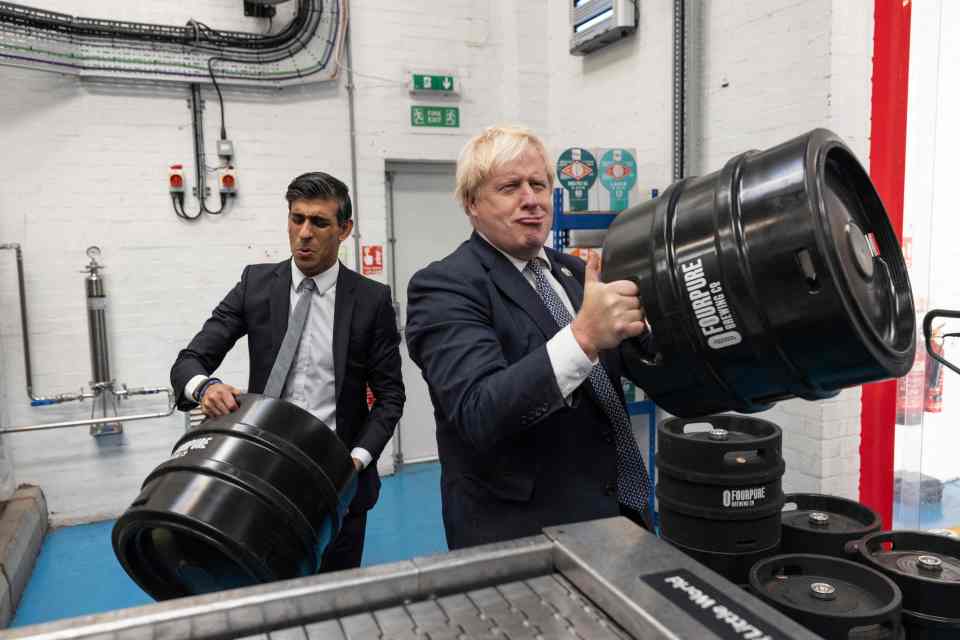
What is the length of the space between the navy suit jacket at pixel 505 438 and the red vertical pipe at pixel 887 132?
1866 millimetres

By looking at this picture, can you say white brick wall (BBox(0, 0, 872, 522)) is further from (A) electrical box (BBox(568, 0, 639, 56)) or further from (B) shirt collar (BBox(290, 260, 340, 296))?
(B) shirt collar (BBox(290, 260, 340, 296))

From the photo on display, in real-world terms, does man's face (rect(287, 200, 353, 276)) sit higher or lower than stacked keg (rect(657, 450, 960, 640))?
higher

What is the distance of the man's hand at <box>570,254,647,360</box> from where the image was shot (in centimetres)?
99

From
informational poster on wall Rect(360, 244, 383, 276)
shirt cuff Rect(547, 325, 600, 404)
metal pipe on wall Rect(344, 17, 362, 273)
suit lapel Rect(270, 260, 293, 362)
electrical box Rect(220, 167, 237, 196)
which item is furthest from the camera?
informational poster on wall Rect(360, 244, 383, 276)

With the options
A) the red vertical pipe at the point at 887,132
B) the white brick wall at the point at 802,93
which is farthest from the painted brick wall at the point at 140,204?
the red vertical pipe at the point at 887,132

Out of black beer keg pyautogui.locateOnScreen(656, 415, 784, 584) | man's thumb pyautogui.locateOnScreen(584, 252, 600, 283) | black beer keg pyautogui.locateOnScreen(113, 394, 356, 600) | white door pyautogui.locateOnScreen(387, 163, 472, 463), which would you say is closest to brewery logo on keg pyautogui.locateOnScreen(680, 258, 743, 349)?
man's thumb pyautogui.locateOnScreen(584, 252, 600, 283)

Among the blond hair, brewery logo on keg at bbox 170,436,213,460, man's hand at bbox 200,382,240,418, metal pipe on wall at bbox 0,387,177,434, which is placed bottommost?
metal pipe on wall at bbox 0,387,177,434

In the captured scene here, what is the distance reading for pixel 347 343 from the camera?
2.06 m

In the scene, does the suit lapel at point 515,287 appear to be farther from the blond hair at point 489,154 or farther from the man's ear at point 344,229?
the man's ear at point 344,229

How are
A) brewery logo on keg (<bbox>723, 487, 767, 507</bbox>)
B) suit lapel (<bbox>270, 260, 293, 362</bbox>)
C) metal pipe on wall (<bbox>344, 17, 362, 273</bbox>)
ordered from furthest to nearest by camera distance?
metal pipe on wall (<bbox>344, 17, 362, 273</bbox>) < suit lapel (<bbox>270, 260, 293, 362</bbox>) < brewery logo on keg (<bbox>723, 487, 767, 507</bbox>)

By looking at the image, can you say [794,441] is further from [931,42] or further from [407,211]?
[407,211]

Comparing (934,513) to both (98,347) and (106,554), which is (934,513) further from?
(98,347)

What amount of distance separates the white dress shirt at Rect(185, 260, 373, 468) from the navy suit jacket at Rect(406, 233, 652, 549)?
721 millimetres

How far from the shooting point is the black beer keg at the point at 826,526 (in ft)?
5.65
